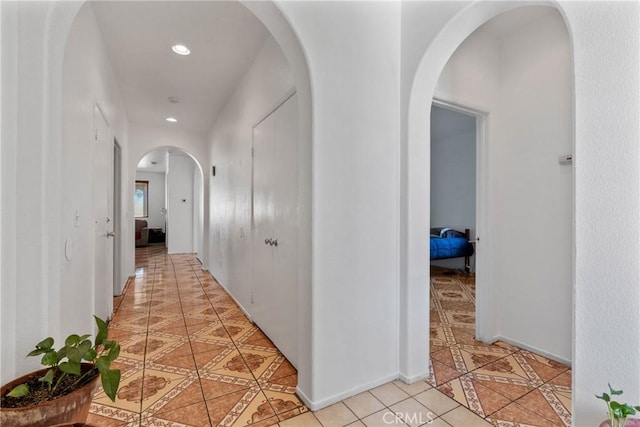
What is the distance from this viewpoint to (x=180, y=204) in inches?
312

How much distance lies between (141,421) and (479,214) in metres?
2.75

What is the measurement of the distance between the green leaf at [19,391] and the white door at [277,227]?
1.37 metres

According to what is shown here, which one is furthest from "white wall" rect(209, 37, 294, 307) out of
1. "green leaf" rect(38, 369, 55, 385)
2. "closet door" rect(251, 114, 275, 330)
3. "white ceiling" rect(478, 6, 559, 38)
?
"green leaf" rect(38, 369, 55, 385)

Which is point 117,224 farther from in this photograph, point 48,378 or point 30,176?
point 48,378

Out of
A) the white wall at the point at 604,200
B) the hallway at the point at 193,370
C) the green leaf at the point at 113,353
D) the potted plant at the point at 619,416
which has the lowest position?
the hallway at the point at 193,370

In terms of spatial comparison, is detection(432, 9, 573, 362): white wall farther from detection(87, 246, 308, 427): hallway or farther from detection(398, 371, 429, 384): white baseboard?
detection(87, 246, 308, 427): hallway

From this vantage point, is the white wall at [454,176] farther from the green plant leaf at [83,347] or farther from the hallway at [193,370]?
the green plant leaf at [83,347]

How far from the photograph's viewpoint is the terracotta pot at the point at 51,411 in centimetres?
84

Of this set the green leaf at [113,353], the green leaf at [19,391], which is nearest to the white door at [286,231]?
the green leaf at [113,353]

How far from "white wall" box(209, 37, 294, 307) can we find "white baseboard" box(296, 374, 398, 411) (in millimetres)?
1526

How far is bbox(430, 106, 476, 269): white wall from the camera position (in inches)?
227

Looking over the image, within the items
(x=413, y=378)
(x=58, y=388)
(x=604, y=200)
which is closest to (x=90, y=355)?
(x=58, y=388)

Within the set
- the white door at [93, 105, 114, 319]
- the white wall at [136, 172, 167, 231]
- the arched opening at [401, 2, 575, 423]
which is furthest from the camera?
the white wall at [136, 172, 167, 231]

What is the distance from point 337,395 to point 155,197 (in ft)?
35.9
